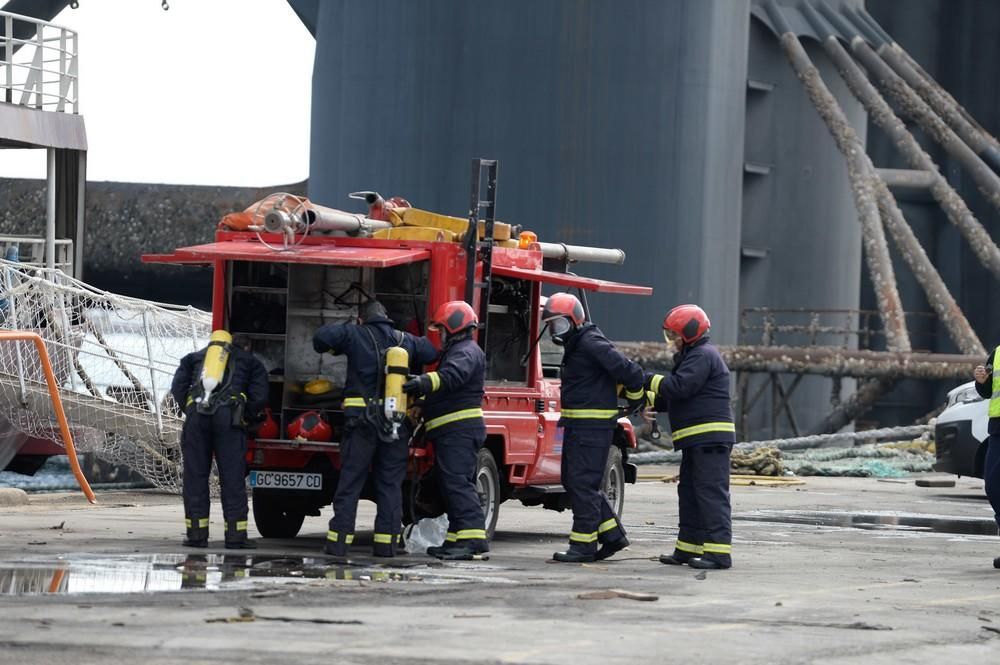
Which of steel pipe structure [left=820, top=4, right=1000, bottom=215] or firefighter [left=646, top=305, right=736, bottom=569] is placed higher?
steel pipe structure [left=820, top=4, right=1000, bottom=215]

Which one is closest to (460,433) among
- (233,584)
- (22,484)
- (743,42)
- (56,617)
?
(233,584)

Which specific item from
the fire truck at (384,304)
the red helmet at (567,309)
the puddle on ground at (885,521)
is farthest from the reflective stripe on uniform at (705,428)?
the puddle on ground at (885,521)

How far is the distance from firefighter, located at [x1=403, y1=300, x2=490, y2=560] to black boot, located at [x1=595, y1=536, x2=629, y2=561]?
0.76 meters

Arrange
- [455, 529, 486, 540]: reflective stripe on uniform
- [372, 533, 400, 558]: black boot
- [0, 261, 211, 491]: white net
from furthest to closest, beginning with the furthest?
[0, 261, 211, 491]: white net
[455, 529, 486, 540]: reflective stripe on uniform
[372, 533, 400, 558]: black boot

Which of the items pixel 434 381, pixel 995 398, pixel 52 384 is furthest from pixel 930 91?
pixel 434 381

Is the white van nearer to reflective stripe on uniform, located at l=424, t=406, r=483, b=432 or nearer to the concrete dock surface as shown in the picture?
the concrete dock surface

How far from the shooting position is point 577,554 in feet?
41.1

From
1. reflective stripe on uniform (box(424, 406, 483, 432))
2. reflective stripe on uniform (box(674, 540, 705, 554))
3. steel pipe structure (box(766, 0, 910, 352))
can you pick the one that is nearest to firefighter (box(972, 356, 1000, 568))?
reflective stripe on uniform (box(674, 540, 705, 554))

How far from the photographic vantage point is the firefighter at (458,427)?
1242 cm

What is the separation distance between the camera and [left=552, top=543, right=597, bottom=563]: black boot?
1252cm

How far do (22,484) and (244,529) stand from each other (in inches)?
455

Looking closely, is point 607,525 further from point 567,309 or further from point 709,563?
point 567,309

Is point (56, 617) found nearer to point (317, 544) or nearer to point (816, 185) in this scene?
point (317, 544)

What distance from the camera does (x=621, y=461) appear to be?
49.5 ft
